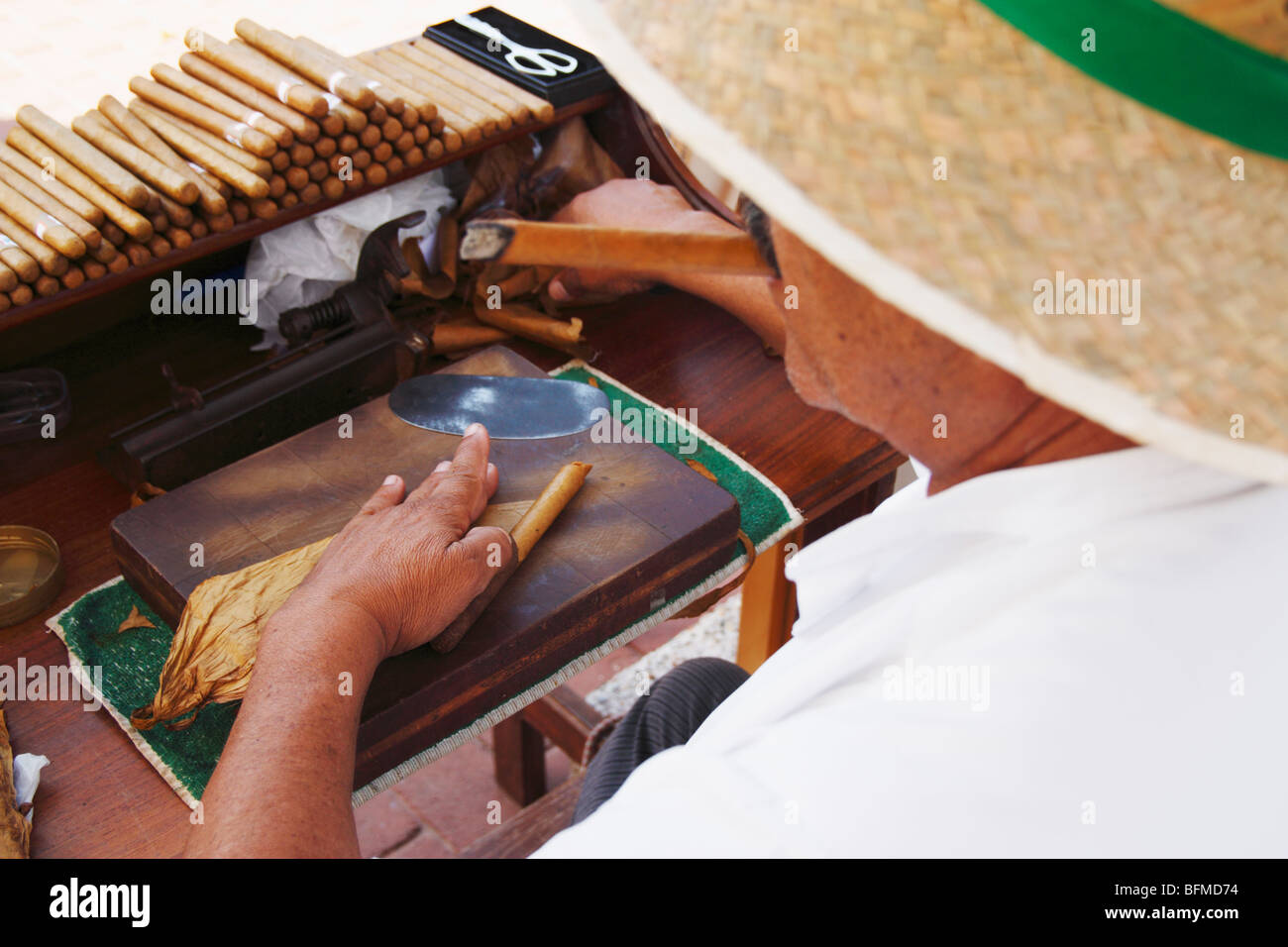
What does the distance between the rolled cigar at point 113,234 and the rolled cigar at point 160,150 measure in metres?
0.09

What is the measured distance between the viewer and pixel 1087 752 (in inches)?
27.5

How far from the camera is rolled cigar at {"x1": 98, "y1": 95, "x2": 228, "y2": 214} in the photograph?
1.46m

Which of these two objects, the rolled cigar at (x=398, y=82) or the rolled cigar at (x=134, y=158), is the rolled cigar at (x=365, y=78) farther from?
the rolled cigar at (x=134, y=158)

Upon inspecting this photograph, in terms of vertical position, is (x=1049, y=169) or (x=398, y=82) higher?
(x=1049, y=169)

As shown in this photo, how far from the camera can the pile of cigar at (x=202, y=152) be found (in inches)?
55.2

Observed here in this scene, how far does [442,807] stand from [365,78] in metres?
1.65

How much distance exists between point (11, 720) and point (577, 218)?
1118 millimetres

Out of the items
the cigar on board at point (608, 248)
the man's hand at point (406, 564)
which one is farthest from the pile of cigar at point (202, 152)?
the cigar on board at point (608, 248)

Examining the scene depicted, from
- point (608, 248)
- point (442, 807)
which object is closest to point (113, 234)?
point (608, 248)

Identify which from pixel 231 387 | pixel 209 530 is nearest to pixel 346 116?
pixel 231 387

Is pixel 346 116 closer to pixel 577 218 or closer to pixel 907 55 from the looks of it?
pixel 577 218

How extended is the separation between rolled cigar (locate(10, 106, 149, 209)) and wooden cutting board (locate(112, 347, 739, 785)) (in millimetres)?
370

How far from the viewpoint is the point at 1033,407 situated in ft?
2.61

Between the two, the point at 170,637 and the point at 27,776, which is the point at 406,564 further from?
the point at 27,776
